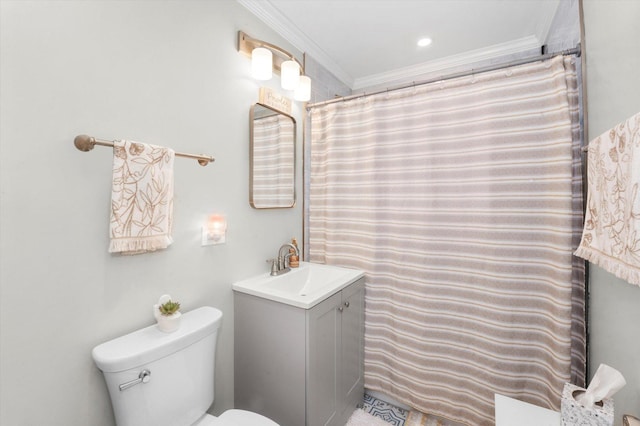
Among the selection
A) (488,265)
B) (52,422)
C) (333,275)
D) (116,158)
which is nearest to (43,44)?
(116,158)

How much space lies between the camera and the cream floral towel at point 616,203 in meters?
0.71

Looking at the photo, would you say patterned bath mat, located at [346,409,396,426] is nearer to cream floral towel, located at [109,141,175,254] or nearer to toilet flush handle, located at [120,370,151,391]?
toilet flush handle, located at [120,370,151,391]

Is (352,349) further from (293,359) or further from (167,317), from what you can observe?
(167,317)

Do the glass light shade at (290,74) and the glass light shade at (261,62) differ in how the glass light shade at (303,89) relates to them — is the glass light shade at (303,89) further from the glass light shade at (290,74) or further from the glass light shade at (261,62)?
the glass light shade at (261,62)

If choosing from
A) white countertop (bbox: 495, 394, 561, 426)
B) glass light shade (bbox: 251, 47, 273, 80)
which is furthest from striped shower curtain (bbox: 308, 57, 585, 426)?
glass light shade (bbox: 251, 47, 273, 80)

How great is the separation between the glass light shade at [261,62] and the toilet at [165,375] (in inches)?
52.6

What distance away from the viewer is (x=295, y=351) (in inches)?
52.9

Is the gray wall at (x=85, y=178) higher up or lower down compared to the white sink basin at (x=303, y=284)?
higher up

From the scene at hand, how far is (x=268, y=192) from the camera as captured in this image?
5.89 ft

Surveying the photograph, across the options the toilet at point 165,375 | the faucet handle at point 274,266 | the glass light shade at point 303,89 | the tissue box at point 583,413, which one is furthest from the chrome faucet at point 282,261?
the tissue box at point 583,413

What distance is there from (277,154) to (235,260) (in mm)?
779

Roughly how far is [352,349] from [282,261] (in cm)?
73

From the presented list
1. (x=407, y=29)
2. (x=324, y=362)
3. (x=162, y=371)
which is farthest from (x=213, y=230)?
(x=407, y=29)

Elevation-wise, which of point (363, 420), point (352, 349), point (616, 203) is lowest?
point (363, 420)
